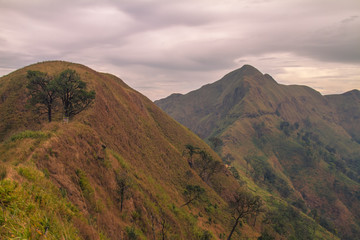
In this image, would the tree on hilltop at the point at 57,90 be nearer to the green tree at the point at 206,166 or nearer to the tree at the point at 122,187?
the tree at the point at 122,187

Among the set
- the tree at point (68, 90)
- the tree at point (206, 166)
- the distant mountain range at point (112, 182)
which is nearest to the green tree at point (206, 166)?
the tree at point (206, 166)

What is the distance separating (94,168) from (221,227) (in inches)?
1126

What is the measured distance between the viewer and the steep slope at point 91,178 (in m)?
6.84

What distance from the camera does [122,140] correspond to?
35188mm

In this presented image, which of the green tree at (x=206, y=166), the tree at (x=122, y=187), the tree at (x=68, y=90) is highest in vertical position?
the tree at (x=68, y=90)

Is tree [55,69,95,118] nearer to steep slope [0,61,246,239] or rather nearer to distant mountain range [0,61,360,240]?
distant mountain range [0,61,360,240]

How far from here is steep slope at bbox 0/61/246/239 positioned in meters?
6.84

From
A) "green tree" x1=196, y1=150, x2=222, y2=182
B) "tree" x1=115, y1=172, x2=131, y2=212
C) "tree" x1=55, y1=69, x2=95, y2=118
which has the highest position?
"tree" x1=55, y1=69, x2=95, y2=118

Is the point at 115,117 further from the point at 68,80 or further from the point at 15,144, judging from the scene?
the point at 15,144

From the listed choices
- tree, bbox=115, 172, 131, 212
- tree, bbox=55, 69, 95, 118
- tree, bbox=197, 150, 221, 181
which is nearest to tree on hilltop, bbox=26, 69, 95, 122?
tree, bbox=55, 69, 95, 118

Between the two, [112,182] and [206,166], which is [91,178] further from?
[206,166]

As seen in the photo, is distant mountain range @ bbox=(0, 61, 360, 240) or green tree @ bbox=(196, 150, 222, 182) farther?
green tree @ bbox=(196, 150, 222, 182)

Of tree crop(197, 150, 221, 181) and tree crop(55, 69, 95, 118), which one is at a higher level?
tree crop(55, 69, 95, 118)

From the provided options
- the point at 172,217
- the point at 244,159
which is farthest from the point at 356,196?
the point at 172,217
